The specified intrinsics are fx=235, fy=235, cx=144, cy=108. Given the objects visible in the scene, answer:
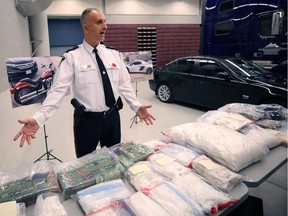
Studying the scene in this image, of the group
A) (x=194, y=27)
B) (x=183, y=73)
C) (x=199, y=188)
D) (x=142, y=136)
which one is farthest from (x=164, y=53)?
(x=199, y=188)

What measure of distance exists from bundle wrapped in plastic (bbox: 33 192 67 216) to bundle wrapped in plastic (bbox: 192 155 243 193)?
608 mm

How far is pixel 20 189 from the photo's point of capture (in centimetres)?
95

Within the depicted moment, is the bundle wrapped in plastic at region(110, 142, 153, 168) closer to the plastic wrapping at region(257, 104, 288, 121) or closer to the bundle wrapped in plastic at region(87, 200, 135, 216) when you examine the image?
the bundle wrapped in plastic at region(87, 200, 135, 216)

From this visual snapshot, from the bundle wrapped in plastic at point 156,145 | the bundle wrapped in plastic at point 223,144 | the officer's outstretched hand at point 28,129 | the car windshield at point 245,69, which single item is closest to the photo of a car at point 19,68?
the officer's outstretched hand at point 28,129

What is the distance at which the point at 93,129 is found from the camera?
1.59m

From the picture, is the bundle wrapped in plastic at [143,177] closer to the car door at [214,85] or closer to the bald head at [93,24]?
the bald head at [93,24]

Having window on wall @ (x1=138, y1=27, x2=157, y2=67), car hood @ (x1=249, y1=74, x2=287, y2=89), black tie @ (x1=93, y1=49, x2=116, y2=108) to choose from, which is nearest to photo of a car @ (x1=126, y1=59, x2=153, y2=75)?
car hood @ (x1=249, y1=74, x2=287, y2=89)

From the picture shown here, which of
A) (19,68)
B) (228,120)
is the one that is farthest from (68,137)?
(228,120)

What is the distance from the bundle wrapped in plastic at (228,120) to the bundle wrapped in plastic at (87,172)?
74 cm

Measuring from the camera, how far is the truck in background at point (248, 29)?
411 centimetres

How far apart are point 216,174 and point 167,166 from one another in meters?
0.22

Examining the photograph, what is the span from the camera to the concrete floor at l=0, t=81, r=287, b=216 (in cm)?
205

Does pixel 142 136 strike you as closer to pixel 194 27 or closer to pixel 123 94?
pixel 123 94

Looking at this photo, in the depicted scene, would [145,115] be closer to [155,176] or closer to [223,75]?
[155,176]
